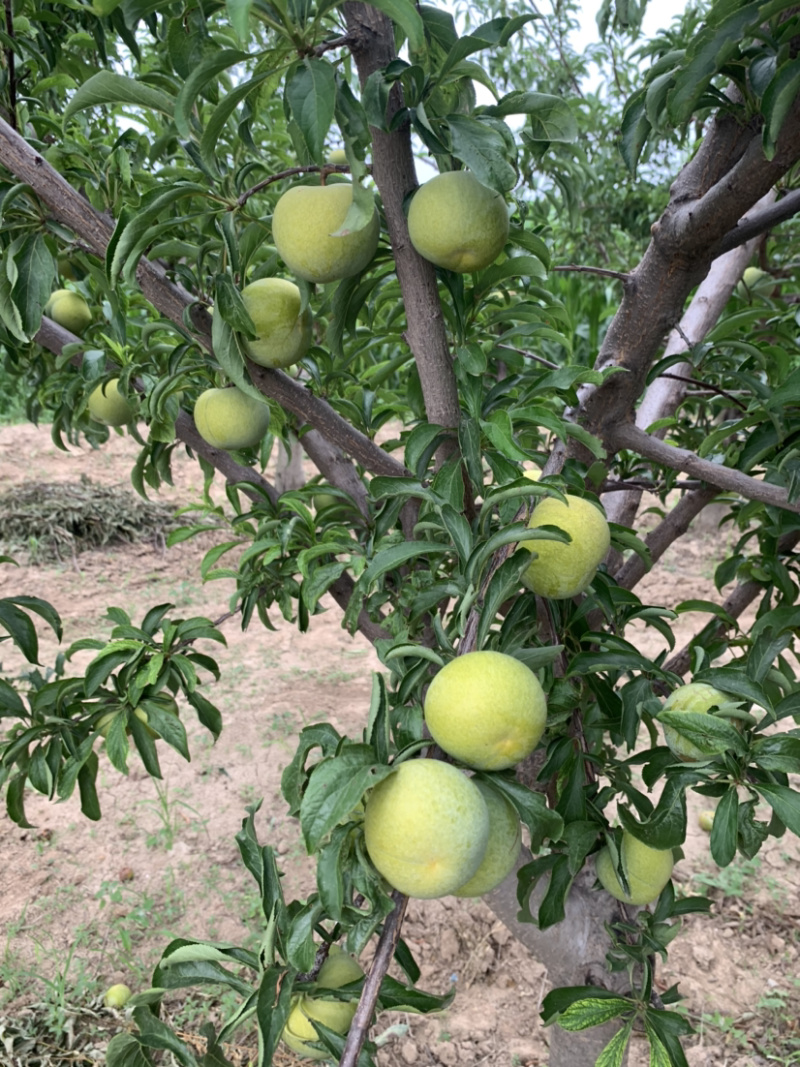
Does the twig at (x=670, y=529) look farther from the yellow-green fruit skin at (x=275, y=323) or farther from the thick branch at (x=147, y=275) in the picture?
the yellow-green fruit skin at (x=275, y=323)

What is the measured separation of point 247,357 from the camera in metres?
0.91

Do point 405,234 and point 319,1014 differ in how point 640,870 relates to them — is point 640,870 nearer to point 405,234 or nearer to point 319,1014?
point 319,1014

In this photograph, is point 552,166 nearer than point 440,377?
No

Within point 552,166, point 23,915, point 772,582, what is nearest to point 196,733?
point 23,915

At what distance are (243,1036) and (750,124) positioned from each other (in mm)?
1943

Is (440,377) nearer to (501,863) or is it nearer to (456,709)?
(456,709)

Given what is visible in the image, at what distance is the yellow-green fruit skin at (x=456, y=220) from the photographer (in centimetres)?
73

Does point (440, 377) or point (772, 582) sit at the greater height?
point (440, 377)

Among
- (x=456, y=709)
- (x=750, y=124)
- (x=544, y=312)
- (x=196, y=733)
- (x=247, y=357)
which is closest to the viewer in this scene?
(x=456, y=709)

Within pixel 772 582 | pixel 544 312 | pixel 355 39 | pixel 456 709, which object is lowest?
pixel 772 582

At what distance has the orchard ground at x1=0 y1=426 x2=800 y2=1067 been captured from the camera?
1697 millimetres

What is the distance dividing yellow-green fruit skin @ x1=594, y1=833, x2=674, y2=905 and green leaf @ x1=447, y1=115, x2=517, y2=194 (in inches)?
29.4

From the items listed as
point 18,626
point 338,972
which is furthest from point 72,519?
point 338,972

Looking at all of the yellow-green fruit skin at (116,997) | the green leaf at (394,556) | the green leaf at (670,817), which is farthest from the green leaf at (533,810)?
the yellow-green fruit skin at (116,997)
